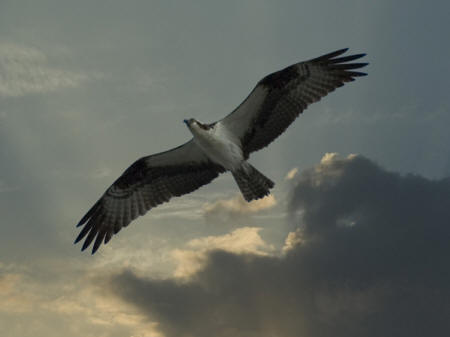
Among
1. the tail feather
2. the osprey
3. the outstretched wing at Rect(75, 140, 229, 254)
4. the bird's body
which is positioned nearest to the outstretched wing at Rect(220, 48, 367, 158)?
the osprey

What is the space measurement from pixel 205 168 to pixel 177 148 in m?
0.96

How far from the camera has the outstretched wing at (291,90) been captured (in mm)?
11500

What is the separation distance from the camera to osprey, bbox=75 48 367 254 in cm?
1152

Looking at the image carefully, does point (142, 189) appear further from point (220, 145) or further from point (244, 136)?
point (244, 136)

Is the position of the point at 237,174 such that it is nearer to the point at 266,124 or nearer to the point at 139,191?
the point at 266,124

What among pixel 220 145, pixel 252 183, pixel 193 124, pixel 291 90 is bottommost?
pixel 252 183

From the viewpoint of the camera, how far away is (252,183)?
38.7ft

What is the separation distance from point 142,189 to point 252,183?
3206 mm

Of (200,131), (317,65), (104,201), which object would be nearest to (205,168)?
(200,131)

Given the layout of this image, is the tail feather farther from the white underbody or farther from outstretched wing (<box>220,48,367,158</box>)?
outstretched wing (<box>220,48,367,158</box>)

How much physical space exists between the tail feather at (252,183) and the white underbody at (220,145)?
0.22 m

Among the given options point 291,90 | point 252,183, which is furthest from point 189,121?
point 291,90

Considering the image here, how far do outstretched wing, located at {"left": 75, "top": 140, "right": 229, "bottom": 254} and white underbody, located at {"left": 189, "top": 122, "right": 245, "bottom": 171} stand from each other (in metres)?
0.81

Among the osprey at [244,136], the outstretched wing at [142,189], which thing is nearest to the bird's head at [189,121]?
the osprey at [244,136]
